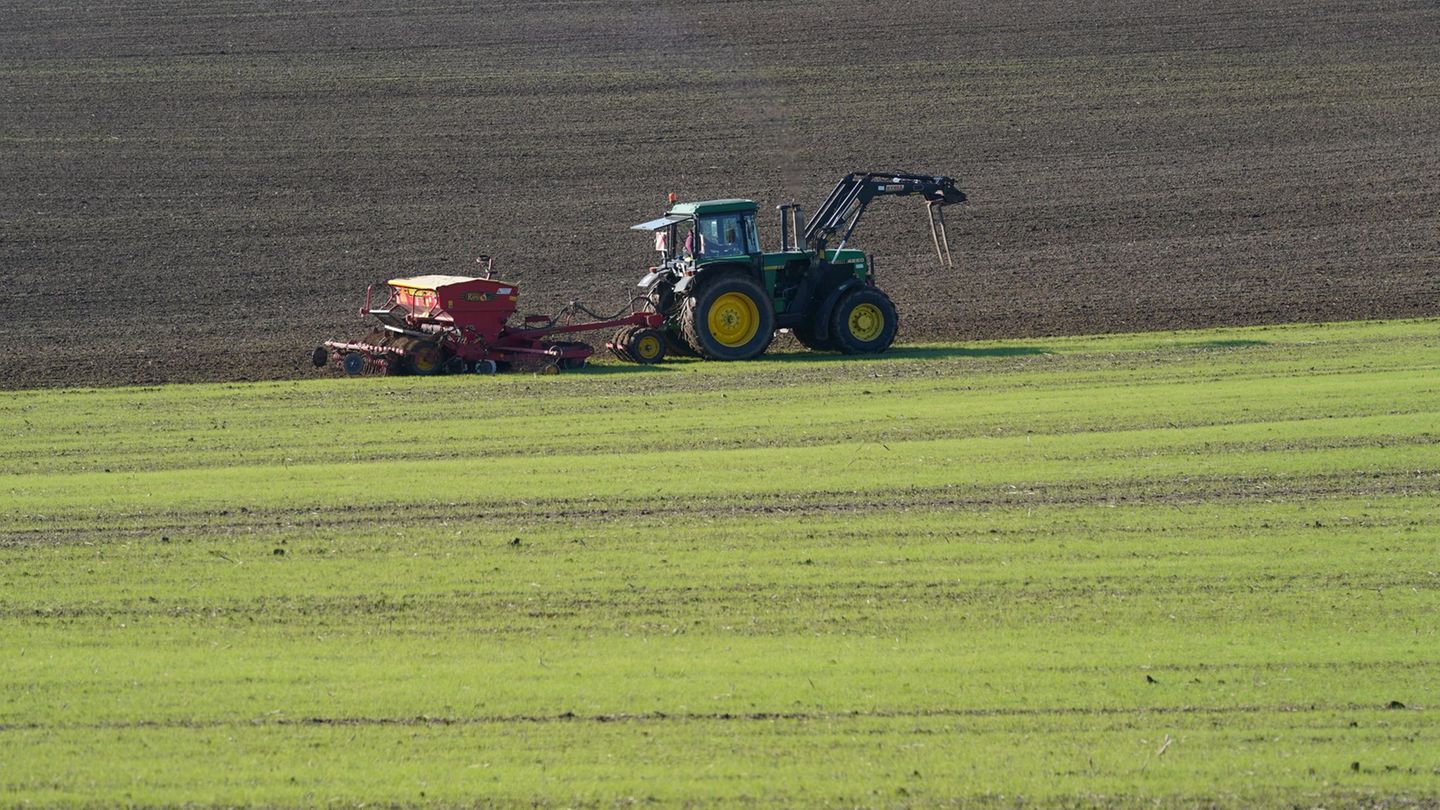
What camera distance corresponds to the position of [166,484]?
1298cm

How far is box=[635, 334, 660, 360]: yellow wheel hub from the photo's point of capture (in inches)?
789

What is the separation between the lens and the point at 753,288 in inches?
793

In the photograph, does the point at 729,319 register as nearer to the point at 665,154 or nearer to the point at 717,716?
the point at 665,154

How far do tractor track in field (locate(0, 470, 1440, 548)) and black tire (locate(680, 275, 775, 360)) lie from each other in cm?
813

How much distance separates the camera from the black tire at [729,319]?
19984mm

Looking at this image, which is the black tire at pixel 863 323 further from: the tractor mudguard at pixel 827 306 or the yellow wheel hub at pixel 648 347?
the yellow wheel hub at pixel 648 347

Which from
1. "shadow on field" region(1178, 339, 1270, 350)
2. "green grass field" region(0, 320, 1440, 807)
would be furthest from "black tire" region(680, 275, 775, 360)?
"shadow on field" region(1178, 339, 1270, 350)

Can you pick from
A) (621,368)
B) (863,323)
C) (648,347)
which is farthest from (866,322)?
(621,368)

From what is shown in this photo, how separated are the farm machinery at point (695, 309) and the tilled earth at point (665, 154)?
68.0 inches

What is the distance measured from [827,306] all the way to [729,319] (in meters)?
1.27

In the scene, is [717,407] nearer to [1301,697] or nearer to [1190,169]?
[1301,697]

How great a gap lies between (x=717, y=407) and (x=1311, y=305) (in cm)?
1101

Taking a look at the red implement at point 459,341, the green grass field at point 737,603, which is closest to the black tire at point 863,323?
the red implement at point 459,341

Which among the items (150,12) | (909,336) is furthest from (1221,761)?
(150,12)
